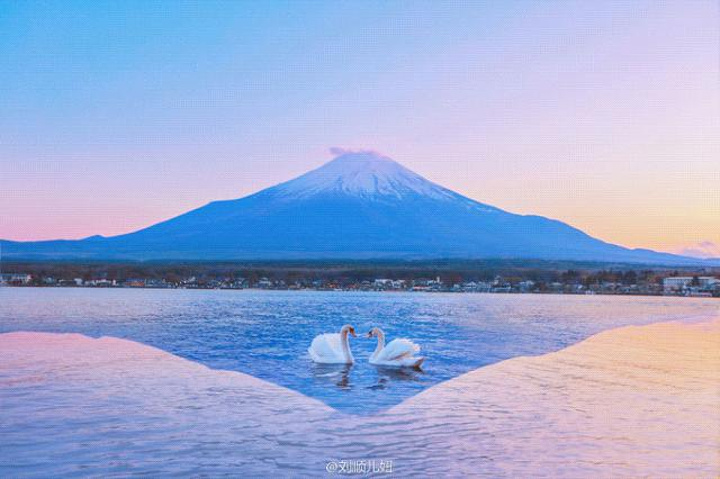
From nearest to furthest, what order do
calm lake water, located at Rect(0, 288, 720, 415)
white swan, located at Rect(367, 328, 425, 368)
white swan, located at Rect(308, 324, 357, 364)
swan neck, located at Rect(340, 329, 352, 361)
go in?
calm lake water, located at Rect(0, 288, 720, 415), white swan, located at Rect(367, 328, 425, 368), white swan, located at Rect(308, 324, 357, 364), swan neck, located at Rect(340, 329, 352, 361)

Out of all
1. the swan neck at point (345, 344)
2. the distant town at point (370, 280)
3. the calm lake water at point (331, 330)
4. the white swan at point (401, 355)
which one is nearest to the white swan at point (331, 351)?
the swan neck at point (345, 344)

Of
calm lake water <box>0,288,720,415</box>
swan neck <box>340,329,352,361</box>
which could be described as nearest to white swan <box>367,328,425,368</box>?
calm lake water <box>0,288,720,415</box>

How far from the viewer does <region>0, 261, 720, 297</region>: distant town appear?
4812 cm

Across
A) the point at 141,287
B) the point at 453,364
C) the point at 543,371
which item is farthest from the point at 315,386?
the point at 141,287

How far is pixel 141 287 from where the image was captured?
158ft

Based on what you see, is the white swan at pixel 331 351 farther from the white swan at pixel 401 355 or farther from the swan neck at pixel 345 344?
the white swan at pixel 401 355

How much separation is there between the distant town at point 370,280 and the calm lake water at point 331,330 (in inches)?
871

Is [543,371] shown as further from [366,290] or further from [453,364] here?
[366,290]

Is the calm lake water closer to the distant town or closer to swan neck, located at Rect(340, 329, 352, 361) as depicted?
swan neck, located at Rect(340, 329, 352, 361)

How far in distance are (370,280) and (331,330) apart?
3556cm

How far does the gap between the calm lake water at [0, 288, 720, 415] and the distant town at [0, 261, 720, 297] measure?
22.1 meters

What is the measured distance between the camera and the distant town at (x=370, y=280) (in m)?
48.1

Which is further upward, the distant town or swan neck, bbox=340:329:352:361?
the distant town

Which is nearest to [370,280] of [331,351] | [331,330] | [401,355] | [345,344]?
[331,330]
